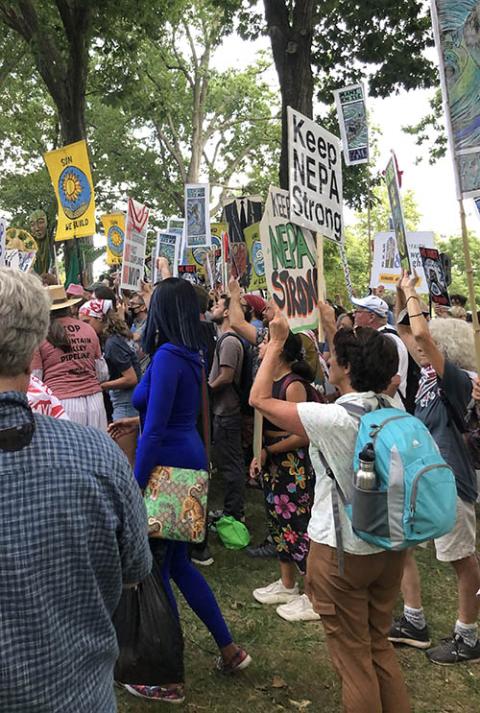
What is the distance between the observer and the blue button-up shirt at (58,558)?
4.11ft

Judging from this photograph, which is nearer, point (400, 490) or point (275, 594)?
point (400, 490)

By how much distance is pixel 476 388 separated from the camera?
110 inches

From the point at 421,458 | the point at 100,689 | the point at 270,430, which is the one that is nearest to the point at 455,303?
the point at 270,430

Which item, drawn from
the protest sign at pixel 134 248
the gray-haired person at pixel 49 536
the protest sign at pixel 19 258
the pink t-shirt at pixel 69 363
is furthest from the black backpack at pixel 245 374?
the protest sign at pixel 19 258

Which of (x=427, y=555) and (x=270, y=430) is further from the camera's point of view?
(x=427, y=555)

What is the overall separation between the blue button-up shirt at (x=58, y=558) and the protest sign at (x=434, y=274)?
3607 mm

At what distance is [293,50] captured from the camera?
33.3 feet

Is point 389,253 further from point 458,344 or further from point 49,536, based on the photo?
point 49,536

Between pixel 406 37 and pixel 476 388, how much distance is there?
36.8ft

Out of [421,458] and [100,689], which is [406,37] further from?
[100,689]

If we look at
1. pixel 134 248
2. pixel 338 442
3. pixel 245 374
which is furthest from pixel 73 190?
pixel 338 442

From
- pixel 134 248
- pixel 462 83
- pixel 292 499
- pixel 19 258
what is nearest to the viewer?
pixel 462 83

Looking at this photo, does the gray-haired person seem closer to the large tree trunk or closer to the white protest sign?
the white protest sign

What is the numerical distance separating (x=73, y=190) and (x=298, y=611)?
5724mm
